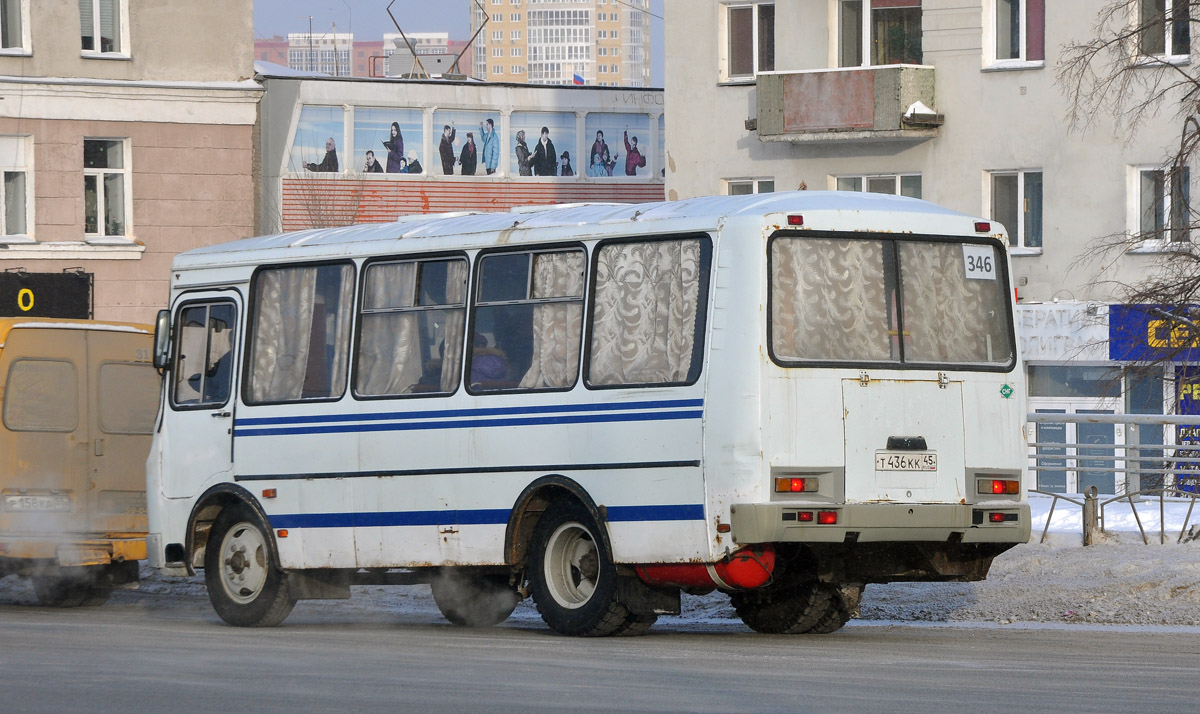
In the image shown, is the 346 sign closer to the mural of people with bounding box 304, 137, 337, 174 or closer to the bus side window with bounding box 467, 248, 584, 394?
the mural of people with bounding box 304, 137, 337, 174

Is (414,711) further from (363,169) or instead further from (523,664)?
(363,169)

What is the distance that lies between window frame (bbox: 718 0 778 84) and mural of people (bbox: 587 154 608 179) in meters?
10.6

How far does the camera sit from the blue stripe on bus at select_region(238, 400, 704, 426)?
39.4 ft

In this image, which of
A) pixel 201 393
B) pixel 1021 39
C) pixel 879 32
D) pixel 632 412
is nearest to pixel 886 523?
pixel 632 412

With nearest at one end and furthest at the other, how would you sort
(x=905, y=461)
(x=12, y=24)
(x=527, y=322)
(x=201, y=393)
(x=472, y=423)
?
1. (x=905, y=461)
2. (x=527, y=322)
3. (x=472, y=423)
4. (x=201, y=393)
5. (x=12, y=24)

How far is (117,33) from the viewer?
35969 mm

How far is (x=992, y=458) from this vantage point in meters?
12.3

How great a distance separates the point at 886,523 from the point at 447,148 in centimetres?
3463

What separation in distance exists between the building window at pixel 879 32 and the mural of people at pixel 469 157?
12647mm

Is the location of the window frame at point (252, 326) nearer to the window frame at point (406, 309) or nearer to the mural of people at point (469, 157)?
the window frame at point (406, 309)

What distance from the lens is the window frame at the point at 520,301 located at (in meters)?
12.5

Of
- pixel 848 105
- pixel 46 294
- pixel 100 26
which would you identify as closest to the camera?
pixel 848 105

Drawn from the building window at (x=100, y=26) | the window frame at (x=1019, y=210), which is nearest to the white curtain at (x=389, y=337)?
the window frame at (x=1019, y=210)

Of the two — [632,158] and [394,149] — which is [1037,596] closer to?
[394,149]
